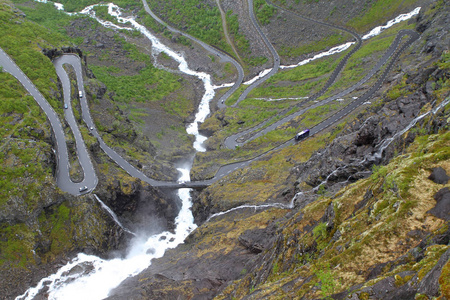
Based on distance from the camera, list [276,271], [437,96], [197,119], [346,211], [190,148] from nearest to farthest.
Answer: [346,211] < [276,271] < [437,96] < [190,148] < [197,119]

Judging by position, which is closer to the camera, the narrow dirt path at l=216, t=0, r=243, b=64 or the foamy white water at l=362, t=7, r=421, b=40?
the foamy white water at l=362, t=7, r=421, b=40

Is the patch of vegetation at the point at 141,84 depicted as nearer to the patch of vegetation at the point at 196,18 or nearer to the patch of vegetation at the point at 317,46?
the patch of vegetation at the point at 196,18

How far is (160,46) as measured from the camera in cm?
13962

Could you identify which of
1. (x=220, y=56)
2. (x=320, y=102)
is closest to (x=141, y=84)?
(x=220, y=56)

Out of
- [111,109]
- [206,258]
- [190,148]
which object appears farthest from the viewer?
[190,148]

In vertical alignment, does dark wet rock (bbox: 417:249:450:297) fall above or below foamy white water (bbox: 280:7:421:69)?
below

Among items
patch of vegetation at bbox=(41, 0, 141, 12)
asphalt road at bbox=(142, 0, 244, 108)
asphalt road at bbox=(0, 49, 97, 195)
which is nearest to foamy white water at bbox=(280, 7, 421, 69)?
asphalt road at bbox=(142, 0, 244, 108)

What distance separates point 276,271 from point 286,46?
10657 centimetres

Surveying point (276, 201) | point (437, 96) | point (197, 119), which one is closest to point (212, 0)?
point (197, 119)

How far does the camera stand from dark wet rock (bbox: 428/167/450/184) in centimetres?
1852

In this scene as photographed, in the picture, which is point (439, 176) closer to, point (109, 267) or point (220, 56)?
point (109, 267)

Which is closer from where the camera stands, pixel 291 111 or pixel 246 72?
pixel 291 111

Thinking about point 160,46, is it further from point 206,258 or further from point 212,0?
point 206,258

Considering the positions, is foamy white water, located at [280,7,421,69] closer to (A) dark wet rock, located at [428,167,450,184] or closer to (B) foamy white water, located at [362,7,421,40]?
(B) foamy white water, located at [362,7,421,40]
